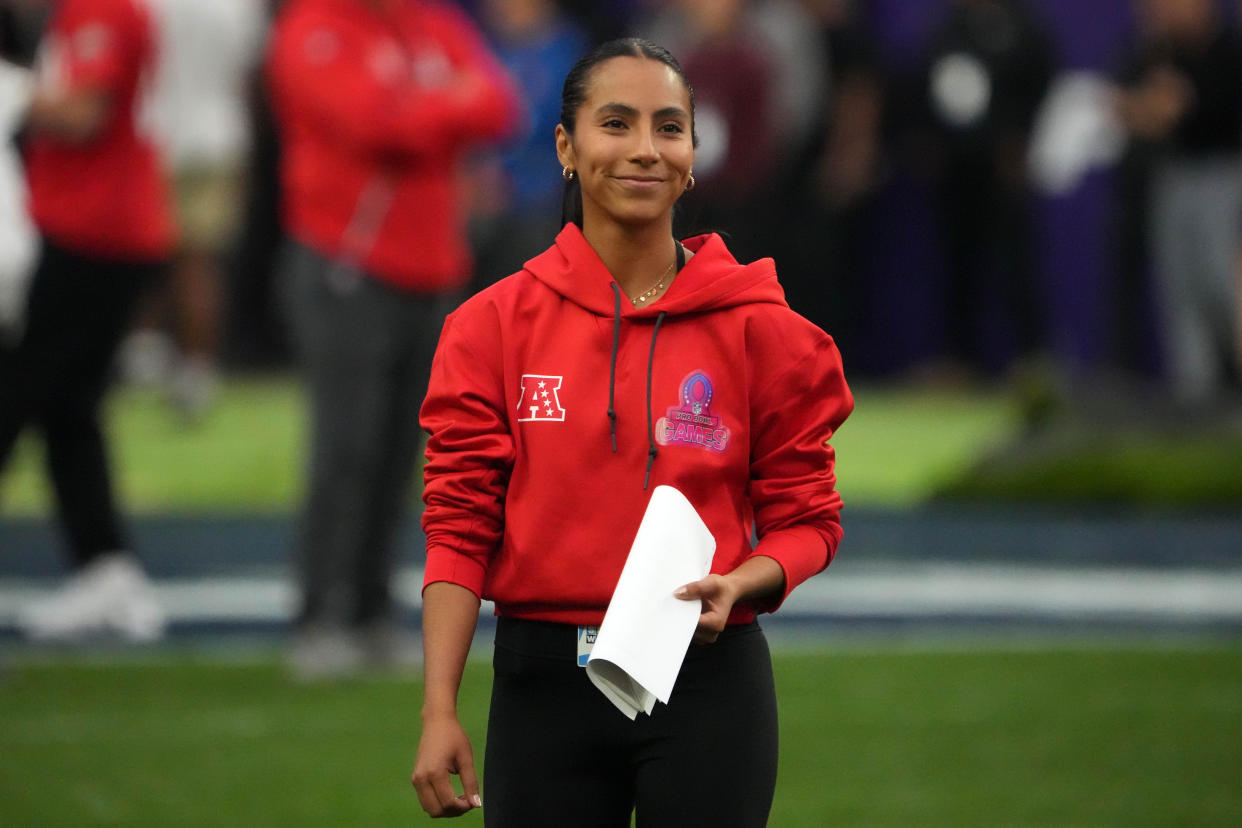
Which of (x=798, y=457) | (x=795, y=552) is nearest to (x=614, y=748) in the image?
(x=795, y=552)

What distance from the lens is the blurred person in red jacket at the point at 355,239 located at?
21.8ft

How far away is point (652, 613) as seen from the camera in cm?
270

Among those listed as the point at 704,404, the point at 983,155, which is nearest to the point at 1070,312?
the point at 983,155

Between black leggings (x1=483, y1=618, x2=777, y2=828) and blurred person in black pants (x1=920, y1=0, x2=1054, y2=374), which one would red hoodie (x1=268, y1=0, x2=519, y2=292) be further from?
blurred person in black pants (x1=920, y1=0, x2=1054, y2=374)

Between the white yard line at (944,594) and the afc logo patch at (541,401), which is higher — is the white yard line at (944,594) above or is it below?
below

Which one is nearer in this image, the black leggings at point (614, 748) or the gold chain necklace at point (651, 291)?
the black leggings at point (614, 748)

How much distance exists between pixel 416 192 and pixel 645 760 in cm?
410

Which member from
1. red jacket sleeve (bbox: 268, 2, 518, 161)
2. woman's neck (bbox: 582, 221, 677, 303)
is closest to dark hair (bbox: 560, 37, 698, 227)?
woman's neck (bbox: 582, 221, 677, 303)

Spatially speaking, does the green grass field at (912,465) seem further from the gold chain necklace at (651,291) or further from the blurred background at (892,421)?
the gold chain necklace at (651,291)

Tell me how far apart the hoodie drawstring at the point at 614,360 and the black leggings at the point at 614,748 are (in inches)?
10.9

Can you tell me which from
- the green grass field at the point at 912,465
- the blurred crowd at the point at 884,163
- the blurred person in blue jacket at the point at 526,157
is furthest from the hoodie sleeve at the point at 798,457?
the blurred crowd at the point at 884,163

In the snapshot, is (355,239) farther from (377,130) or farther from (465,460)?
(465,460)

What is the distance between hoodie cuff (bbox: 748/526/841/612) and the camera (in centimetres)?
286

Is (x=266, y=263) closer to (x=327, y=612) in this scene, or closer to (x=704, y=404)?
(x=327, y=612)
